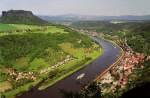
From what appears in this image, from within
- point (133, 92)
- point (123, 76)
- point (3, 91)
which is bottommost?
point (3, 91)

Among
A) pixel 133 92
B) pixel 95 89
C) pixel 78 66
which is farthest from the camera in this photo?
pixel 78 66

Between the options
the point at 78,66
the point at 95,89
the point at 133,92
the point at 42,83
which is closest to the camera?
the point at 133,92

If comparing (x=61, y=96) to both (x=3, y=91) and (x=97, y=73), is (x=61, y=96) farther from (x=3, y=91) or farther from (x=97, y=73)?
(x=97, y=73)

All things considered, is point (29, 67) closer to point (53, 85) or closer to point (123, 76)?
point (53, 85)

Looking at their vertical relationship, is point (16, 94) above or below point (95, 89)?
below

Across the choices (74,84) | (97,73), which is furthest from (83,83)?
(97,73)

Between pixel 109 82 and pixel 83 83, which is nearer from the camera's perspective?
pixel 109 82

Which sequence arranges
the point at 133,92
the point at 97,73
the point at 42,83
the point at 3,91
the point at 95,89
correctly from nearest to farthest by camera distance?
the point at 133,92 < the point at 95,89 < the point at 3,91 < the point at 42,83 < the point at 97,73

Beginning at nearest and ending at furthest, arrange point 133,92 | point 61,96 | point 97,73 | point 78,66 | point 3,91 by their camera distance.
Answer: point 133,92
point 61,96
point 3,91
point 97,73
point 78,66

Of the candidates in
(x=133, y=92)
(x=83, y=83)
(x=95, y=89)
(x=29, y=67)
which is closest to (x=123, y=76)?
(x=83, y=83)
